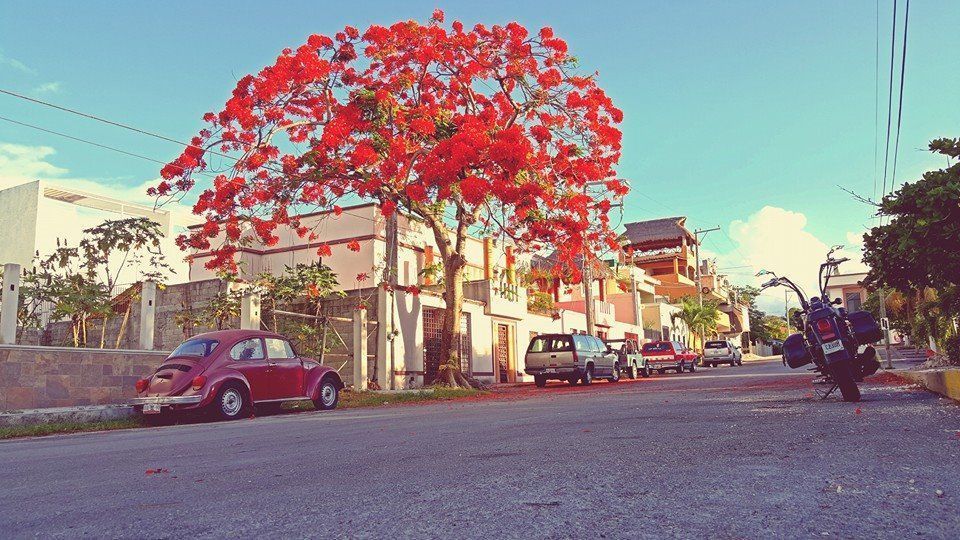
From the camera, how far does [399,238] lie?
83.6ft

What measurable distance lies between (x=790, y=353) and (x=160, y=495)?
8474mm

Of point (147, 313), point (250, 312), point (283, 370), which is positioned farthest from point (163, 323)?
point (283, 370)

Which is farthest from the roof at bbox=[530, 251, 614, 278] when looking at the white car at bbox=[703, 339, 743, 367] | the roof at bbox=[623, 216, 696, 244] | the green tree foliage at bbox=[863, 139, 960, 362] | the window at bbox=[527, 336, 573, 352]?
the roof at bbox=[623, 216, 696, 244]

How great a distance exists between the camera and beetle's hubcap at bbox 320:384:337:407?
50.1 ft

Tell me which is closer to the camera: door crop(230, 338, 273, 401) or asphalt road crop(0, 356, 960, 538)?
asphalt road crop(0, 356, 960, 538)

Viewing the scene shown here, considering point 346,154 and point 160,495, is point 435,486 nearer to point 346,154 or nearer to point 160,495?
point 160,495

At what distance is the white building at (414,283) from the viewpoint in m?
22.8

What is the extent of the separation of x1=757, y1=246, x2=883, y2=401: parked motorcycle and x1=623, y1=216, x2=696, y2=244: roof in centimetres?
5564

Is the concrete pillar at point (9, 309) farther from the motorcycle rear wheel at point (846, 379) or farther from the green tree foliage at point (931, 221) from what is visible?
the green tree foliage at point (931, 221)

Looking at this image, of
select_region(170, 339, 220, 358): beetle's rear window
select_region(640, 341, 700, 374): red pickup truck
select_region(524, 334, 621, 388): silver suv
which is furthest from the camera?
select_region(640, 341, 700, 374): red pickup truck

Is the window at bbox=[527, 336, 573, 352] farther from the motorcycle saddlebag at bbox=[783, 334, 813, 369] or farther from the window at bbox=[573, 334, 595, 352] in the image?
the motorcycle saddlebag at bbox=[783, 334, 813, 369]

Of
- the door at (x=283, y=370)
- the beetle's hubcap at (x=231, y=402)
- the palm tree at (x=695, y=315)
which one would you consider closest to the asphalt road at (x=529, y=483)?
the beetle's hubcap at (x=231, y=402)

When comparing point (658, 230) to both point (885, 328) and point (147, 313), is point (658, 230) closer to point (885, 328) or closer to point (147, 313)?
point (885, 328)

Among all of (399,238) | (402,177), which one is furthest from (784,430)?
(399,238)
